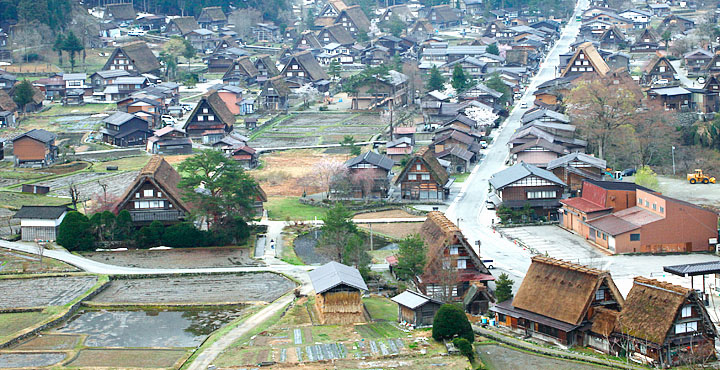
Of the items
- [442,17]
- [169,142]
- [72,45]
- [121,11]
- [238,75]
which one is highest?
[442,17]

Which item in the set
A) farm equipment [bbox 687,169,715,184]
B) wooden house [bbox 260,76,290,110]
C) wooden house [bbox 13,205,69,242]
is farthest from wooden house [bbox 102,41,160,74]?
farm equipment [bbox 687,169,715,184]

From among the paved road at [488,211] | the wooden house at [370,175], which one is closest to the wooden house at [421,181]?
the wooden house at [370,175]

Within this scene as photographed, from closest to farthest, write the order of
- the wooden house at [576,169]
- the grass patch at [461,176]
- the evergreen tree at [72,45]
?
the wooden house at [576,169] < the grass patch at [461,176] < the evergreen tree at [72,45]

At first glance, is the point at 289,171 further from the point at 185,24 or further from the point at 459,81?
the point at 185,24

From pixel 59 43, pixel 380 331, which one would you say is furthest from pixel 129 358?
pixel 59 43

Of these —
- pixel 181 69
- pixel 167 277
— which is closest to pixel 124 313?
pixel 167 277

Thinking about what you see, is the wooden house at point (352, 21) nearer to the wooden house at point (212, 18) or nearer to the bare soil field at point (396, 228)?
the wooden house at point (212, 18)
